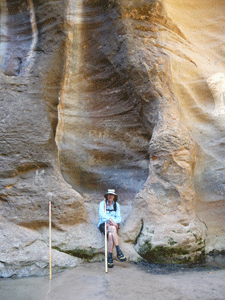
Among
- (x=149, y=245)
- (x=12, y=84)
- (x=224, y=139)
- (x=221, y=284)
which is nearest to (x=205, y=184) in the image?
(x=224, y=139)

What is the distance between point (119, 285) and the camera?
4254 millimetres

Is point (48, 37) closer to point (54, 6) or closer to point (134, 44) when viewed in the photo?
point (54, 6)

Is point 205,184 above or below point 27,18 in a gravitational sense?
below

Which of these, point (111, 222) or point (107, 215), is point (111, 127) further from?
point (111, 222)

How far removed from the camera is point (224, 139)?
21.1ft

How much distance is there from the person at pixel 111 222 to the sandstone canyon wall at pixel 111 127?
1.10ft

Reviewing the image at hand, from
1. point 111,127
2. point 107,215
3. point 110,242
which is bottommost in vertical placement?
point 110,242

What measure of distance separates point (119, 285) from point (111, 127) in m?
3.62

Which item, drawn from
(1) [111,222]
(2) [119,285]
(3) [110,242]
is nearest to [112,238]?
(3) [110,242]

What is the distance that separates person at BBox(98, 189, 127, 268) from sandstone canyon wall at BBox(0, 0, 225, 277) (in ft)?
1.10

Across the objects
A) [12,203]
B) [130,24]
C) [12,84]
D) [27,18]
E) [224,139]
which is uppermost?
[27,18]

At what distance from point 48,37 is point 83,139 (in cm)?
229

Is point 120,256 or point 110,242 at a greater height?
point 110,242

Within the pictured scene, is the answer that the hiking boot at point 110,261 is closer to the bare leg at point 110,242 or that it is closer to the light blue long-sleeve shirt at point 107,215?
the bare leg at point 110,242
